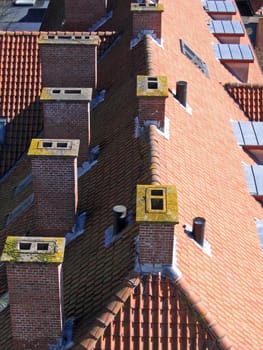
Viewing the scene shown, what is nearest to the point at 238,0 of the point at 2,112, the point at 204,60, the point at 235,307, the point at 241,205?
the point at 204,60

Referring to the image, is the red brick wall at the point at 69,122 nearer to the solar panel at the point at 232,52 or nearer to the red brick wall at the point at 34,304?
the red brick wall at the point at 34,304

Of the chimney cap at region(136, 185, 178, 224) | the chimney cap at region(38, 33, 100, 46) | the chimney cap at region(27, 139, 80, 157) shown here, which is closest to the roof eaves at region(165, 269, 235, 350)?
the chimney cap at region(136, 185, 178, 224)

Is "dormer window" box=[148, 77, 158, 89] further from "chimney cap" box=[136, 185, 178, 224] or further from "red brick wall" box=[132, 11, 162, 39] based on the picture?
"red brick wall" box=[132, 11, 162, 39]

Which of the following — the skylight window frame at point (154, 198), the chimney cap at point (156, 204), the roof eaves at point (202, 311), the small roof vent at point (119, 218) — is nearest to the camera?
the roof eaves at point (202, 311)

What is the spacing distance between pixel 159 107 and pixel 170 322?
5583mm

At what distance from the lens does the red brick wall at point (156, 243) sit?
10977 millimetres

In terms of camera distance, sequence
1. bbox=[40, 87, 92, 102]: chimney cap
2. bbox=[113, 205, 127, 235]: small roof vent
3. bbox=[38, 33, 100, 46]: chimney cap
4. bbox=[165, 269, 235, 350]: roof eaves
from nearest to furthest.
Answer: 1. bbox=[165, 269, 235, 350]: roof eaves
2. bbox=[113, 205, 127, 235]: small roof vent
3. bbox=[40, 87, 92, 102]: chimney cap
4. bbox=[38, 33, 100, 46]: chimney cap

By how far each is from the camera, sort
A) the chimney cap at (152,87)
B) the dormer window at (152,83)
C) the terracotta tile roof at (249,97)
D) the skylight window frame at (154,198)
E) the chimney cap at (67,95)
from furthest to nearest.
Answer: the terracotta tile roof at (249,97), the chimney cap at (67,95), the dormer window at (152,83), the chimney cap at (152,87), the skylight window frame at (154,198)

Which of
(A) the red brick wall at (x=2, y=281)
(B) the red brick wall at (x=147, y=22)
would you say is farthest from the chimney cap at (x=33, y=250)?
(B) the red brick wall at (x=147, y=22)

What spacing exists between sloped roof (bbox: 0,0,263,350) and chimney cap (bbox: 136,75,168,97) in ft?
2.59

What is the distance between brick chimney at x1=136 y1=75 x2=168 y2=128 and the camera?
14656 millimetres

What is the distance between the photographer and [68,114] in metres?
15.6

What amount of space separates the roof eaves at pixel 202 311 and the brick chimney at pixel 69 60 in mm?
9058

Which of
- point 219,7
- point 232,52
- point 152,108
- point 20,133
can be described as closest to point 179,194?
point 152,108
